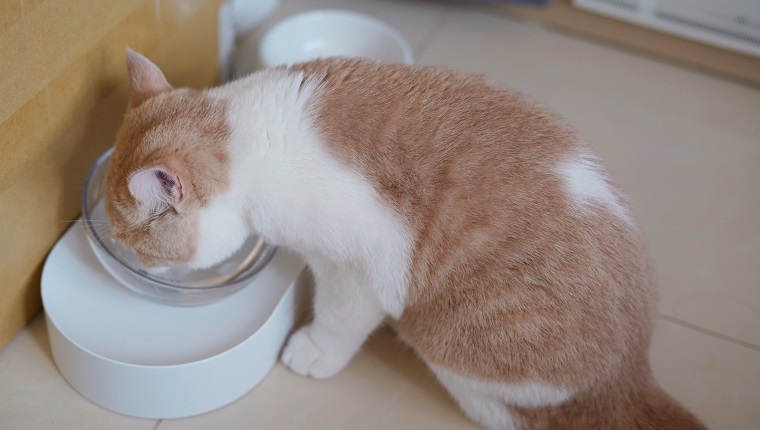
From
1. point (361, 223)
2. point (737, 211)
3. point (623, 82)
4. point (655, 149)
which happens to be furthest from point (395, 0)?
point (361, 223)

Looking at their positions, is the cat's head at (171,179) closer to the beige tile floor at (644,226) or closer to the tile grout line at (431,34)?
the beige tile floor at (644,226)

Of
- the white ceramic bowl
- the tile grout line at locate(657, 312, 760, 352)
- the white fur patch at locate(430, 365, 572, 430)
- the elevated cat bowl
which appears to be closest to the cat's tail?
the white fur patch at locate(430, 365, 572, 430)

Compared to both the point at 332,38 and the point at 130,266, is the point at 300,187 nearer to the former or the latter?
the point at 130,266

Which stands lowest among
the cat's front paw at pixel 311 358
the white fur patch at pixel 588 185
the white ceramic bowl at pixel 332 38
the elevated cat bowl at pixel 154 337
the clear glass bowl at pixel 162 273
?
the cat's front paw at pixel 311 358

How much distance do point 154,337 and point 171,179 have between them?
36 cm

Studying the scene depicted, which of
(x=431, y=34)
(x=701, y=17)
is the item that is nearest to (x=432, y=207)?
(x=431, y=34)

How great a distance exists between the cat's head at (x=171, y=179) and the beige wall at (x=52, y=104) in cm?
10

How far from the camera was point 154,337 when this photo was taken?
1.31 meters

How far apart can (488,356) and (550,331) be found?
103 millimetres

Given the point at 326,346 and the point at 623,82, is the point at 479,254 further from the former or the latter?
the point at 623,82

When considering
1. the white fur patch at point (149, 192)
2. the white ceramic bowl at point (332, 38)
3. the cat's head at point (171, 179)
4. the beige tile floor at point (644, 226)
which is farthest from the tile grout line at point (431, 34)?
the white fur patch at point (149, 192)

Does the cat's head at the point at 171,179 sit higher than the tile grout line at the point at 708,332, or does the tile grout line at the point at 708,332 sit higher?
the cat's head at the point at 171,179

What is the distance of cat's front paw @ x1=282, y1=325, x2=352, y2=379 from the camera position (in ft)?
Answer: 4.53

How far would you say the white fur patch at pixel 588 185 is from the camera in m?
1.15
